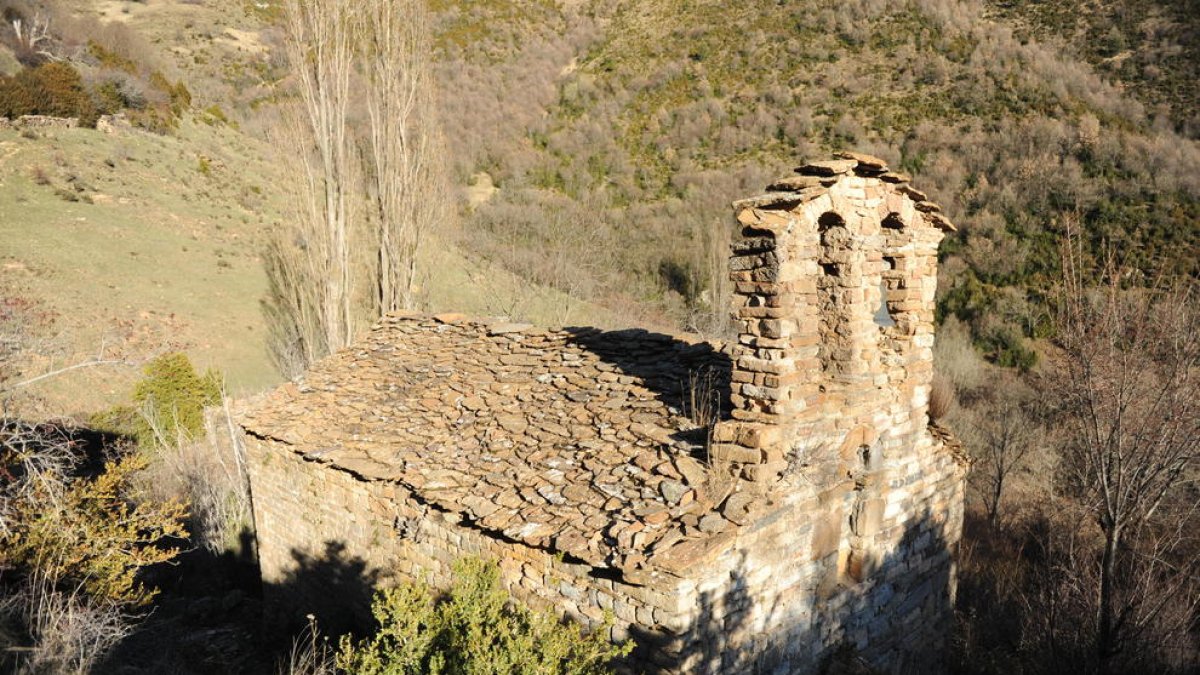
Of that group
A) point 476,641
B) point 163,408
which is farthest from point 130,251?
point 476,641

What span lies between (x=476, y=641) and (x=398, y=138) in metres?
13.8

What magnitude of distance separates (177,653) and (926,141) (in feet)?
105

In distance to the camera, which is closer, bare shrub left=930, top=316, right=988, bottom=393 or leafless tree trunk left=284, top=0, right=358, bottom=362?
leafless tree trunk left=284, top=0, right=358, bottom=362

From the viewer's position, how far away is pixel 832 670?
17.5ft

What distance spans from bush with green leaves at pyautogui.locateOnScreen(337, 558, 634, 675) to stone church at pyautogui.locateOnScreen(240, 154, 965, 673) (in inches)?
19.8

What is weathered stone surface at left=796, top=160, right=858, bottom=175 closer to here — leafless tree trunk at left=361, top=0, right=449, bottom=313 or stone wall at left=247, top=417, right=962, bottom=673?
stone wall at left=247, top=417, right=962, bottom=673

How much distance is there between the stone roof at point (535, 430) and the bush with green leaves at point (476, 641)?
504 millimetres

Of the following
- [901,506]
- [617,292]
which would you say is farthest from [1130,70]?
[901,506]

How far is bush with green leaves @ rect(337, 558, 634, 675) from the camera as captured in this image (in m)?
3.77

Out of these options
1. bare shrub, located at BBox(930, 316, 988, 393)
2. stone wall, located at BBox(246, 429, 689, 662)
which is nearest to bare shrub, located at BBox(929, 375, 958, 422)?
stone wall, located at BBox(246, 429, 689, 662)

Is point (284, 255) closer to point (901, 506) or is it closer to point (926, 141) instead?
point (901, 506)

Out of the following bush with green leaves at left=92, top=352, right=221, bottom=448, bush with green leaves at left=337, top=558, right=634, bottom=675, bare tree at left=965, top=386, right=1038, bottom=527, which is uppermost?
bush with green leaves at left=337, top=558, right=634, bottom=675

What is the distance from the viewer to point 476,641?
12.6 feet

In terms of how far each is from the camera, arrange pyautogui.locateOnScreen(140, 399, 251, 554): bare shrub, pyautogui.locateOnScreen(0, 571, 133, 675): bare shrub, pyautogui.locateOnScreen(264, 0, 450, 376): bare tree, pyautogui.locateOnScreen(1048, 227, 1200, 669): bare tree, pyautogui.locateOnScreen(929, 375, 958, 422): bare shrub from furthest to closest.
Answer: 1. pyautogui.locateOnScreen(264, 0, 450, 376): bare tree
2. pyautogui.locateOnScreen(140, 399, 251, 554): bare shrub
3. pyautogui.locateOnScreen(1048, 227, 1200, 669): bare tree
4. pyautogui.locateOnScreen(929, 375, 958, 422): bare shrub
5. pyautogui.locateOnScreen(0, 571, 133, 675): bare shrub
